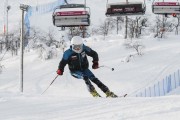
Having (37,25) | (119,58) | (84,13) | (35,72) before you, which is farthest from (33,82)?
(37,25)

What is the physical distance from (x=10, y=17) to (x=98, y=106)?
9520 centimetres

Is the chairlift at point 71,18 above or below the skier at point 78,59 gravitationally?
above

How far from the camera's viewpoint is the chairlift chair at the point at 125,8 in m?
17.0

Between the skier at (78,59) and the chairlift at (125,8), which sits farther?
the chairlift at (125,8)

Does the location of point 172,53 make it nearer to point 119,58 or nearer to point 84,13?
point 119,58

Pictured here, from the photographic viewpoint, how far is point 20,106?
20.9ft

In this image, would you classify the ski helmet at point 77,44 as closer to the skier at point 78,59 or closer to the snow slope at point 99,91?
the skier at point 78,59

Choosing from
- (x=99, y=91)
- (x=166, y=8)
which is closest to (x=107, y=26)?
(x=99, y=91)

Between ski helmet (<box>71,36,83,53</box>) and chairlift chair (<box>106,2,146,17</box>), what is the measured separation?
8388mm

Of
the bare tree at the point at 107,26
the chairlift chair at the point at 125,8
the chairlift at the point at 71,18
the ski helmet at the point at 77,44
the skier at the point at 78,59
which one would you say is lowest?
the skier at the point at 78,59

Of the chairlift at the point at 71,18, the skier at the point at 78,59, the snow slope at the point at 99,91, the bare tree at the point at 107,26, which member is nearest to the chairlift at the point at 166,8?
the chairlift at the point at 71,18

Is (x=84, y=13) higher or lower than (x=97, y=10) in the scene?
lower

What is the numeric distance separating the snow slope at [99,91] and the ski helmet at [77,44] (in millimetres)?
1032

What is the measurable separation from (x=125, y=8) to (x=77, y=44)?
8.81 m
